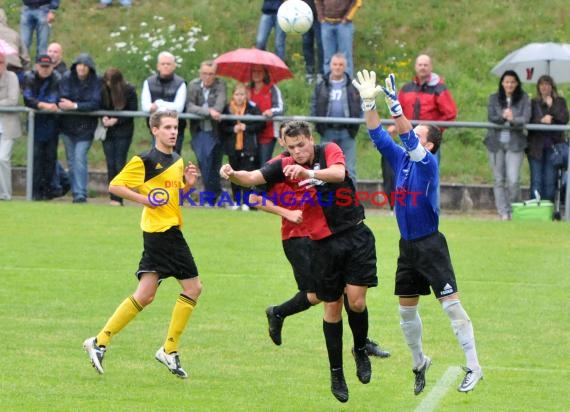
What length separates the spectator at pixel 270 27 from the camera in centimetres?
2236

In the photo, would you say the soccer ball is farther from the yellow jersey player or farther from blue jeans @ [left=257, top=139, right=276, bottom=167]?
the yellow jersey player

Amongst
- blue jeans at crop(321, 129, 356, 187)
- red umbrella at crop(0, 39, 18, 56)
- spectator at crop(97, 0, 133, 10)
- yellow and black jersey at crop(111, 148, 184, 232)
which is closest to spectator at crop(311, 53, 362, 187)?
blue jeans at crop(321, 129, 356, 187)

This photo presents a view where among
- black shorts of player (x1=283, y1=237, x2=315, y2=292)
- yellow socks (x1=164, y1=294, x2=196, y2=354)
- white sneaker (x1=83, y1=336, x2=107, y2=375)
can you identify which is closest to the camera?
white sneaker (x1=83, y1=336, x2=107, y2=375)

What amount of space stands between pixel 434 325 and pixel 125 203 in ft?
28.6

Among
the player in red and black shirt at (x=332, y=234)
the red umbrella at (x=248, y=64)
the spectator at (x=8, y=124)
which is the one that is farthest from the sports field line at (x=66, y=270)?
the red umbrella at (x=248, y=64)

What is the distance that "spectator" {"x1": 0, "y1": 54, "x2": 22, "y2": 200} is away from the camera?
1952 centimetres

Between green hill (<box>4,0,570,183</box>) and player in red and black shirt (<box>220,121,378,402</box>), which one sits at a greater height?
green hill (<box>4,0,570,183</box>)

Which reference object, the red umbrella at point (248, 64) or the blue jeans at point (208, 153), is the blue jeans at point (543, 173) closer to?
the red umbrella at point (248, 64)

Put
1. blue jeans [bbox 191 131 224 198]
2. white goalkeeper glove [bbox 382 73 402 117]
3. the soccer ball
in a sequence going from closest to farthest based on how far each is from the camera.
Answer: white goalkeeper glove [bbox 382 73 402 117]
blue jeans [bbox 191 131 224 198]
the soccer ball

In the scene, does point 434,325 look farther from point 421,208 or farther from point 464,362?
point 421,208

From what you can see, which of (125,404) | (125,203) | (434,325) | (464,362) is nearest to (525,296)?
(434,325)

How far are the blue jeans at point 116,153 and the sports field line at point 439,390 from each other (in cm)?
982

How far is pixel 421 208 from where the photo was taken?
9.32 m

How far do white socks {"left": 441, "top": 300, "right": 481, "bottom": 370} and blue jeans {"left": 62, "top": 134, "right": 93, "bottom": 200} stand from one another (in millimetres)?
11020
